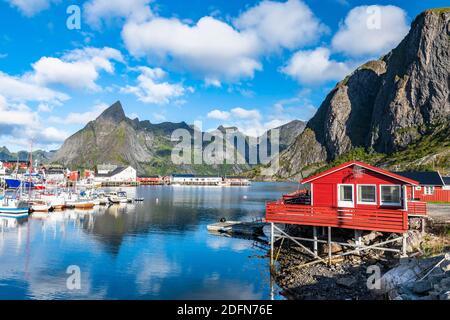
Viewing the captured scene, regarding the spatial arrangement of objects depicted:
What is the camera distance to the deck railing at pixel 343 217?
2678cm

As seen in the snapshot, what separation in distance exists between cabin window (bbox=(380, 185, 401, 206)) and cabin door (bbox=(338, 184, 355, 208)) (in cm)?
249

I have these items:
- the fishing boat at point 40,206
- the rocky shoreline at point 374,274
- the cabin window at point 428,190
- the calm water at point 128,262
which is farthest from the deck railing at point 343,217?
the fishing boat at point 40,206

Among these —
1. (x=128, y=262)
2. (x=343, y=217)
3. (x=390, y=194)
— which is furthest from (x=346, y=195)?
(x=128, y=262)

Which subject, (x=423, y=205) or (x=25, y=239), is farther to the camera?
(x=25, y=239)

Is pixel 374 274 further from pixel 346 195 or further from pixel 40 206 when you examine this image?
pixel 40 206

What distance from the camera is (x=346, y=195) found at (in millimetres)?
32594

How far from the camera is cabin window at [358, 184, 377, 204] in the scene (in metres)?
31.6

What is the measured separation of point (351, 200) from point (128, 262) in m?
22.9

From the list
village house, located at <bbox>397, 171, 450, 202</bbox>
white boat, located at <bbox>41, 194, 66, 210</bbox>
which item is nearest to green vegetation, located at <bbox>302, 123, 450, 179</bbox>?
village house, located at <bbox>397, 171, 450, 202</bbox>

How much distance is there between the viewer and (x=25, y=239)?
47594mm
